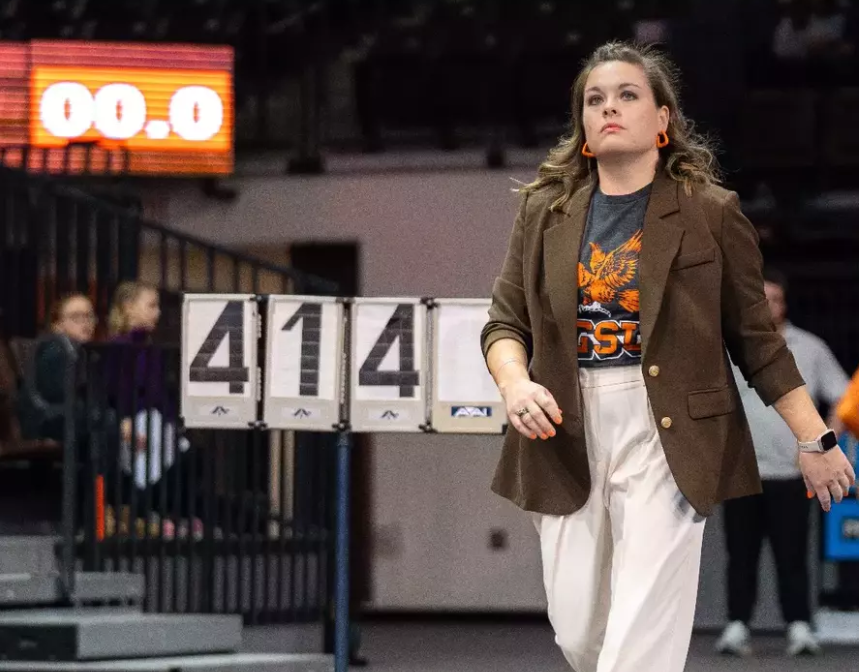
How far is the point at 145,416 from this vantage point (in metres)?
8.12

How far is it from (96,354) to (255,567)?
132 cm

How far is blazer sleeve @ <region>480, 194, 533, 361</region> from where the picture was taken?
3965 millimetres

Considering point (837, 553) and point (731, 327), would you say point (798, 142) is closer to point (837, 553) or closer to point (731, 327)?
point (837, 553)

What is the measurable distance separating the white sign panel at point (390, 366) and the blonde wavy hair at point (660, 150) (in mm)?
1986

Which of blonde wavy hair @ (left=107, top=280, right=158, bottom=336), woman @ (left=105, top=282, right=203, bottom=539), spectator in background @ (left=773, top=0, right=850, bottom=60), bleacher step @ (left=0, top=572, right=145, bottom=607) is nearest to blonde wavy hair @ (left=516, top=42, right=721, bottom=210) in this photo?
bleacher step @ (left=0, top=572, right=145, bottom=607)

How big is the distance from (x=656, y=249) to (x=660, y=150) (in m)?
0.33

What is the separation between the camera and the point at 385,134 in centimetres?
1311

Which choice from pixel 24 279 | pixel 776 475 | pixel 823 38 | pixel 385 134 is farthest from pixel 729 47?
pixel 24 279

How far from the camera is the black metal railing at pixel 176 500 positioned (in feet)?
26.0

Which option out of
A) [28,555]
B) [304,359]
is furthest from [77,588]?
[304,359]

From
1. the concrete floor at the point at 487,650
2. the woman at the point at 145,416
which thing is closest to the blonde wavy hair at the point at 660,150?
the woman at the point at 145,416

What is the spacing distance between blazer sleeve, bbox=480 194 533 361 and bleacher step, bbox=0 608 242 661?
3.39 meters

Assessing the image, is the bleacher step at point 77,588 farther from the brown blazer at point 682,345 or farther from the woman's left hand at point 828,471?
the woman's left hand at point 828,471

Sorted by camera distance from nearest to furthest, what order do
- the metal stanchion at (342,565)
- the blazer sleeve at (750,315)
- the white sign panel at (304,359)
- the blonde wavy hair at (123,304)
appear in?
the blazer sleeve at (750,315) < the metal stanchion at (342,565) < the white sign panel at (304,359) < the blonde wavy hair at (123,304)
